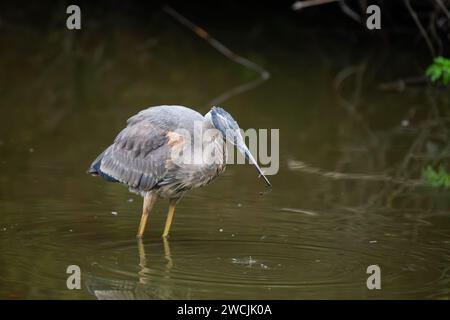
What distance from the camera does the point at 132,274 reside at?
7320 mm

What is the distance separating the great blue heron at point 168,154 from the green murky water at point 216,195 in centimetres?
42

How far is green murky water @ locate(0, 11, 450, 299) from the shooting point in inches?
287

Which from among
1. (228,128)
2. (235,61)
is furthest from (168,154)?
(235,61)

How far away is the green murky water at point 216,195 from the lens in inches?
287

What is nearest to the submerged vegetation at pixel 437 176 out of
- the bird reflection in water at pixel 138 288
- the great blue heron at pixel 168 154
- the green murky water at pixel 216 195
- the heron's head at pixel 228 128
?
the green murky water at pixel 216 195

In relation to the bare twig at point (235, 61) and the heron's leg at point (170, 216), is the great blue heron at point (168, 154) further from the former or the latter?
the bare twig at point (235, 61)

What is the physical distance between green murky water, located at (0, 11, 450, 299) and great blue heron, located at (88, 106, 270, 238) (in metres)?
0.42

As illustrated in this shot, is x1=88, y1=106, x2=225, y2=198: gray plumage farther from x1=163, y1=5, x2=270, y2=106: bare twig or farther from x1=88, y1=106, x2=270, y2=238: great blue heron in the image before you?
x1=163, y1=5, x2=270, y2=106: bare twig

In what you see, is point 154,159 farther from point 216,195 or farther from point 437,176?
point 437,176

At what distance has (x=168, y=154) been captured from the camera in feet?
27.7

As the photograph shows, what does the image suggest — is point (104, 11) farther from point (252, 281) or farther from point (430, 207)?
point (252, 281)

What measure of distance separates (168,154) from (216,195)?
1686 mm

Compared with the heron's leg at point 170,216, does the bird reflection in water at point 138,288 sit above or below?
below
